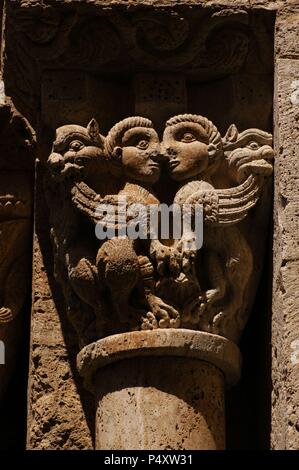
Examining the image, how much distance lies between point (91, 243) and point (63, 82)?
0.56 meters

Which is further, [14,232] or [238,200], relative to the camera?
[14,232]

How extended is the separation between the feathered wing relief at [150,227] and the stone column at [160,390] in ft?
0.20

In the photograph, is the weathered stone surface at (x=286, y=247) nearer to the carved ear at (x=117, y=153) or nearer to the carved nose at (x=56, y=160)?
the carved ear at (x=117, y=153)

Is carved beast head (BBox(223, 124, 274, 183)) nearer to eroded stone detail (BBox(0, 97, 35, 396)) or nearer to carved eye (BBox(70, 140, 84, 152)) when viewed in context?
carved eye (BBox(70, 140, 84, 152))

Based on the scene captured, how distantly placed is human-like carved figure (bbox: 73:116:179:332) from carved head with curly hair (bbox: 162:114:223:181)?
0.16 feet

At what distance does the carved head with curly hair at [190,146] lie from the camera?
7266mm

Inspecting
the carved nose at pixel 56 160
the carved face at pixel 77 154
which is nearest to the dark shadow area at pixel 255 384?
the carved face at pixel 77 154

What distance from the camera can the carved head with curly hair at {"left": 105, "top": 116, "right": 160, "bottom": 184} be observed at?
7270mm

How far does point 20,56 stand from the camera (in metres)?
7.46

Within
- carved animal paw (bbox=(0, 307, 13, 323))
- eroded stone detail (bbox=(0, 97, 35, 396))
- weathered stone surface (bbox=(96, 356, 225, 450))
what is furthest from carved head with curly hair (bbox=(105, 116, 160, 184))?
carved animal paw (bbox=(0, 307, 13, 323))

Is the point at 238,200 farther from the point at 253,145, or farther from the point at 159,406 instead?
the point at 159,406

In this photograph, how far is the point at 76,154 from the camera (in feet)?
23.8

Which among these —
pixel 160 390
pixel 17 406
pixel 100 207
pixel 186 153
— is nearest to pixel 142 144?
pixel 186 153

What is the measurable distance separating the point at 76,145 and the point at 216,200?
47cm
